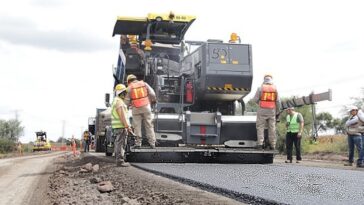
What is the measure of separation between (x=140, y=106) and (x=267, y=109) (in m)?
2.57

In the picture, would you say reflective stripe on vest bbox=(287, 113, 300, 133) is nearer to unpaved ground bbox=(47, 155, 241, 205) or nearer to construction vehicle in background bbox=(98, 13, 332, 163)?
construction vehicle in background bbox=(98, 13, 332, 163)

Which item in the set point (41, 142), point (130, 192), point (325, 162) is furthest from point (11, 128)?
point (130, 192)

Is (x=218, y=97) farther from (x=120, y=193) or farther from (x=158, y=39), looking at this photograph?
(x=120, y=193)

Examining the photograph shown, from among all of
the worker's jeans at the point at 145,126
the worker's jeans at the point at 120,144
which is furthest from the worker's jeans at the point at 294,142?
the worker's jeans at the point at 120,144

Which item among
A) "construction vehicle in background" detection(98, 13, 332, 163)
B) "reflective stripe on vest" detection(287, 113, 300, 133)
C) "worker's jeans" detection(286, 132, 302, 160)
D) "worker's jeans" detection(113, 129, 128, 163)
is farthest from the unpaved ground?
"reflective stripe on vest" detection(287, 113, 300, 133)

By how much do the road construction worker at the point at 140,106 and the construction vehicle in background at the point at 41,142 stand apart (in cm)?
3335

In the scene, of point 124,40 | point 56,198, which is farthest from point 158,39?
point 56,198

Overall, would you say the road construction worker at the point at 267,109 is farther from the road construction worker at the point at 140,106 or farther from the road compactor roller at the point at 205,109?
the road construction worker at the point at 140,106

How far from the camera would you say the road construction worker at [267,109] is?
1010 cm

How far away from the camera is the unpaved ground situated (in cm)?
496

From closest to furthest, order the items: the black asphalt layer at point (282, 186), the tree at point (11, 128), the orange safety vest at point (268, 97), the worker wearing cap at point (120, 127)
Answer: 1. the black asphalt layer at point (282, 186)
2. the worker wearing cap at point (120, 127)
3. the orange safety vest at point (268, 97)
4. the tree at point (11, 128)

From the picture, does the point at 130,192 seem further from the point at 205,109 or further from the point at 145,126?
the point at 205,109

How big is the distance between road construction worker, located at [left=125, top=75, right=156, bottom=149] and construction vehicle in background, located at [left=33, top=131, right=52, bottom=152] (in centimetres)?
3335

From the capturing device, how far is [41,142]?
41438mm
